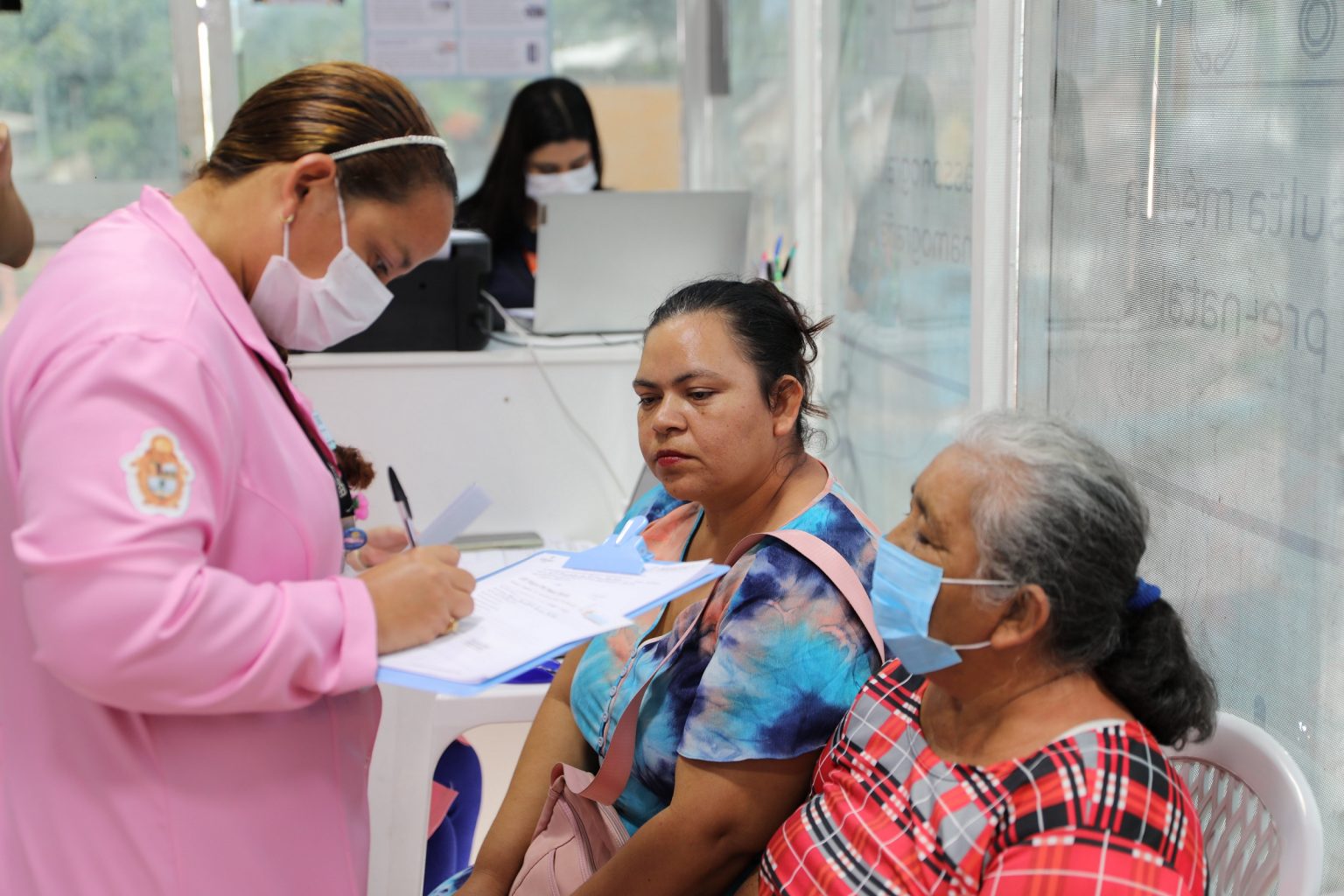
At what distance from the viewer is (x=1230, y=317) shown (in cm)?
131

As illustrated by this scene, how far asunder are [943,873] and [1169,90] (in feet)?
2.96

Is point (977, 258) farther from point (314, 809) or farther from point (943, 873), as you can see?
point (314, 809)

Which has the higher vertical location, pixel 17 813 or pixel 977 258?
pixel 977 258

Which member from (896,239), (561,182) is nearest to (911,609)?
(896,239)

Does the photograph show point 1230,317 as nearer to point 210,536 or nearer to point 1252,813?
point 1252,813

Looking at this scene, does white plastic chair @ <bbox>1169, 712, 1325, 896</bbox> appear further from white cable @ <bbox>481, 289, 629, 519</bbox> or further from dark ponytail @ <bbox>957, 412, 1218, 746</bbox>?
white cable @ <bbox>481, 289, 629, 519</bbox>

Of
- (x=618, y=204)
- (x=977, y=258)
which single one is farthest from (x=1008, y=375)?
(x=618, y=204)

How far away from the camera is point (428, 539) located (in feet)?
4.53

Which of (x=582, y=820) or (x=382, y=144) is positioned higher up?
(x=382, y=144)

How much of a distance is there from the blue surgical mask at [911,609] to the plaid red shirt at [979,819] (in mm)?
104

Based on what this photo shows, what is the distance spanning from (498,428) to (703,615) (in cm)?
142

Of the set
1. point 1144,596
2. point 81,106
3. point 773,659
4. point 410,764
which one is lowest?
point 410,764

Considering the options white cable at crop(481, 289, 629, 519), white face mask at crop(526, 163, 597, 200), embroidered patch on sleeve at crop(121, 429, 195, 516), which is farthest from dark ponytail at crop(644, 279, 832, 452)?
white face mask at crop(526, 163, 597, 200)

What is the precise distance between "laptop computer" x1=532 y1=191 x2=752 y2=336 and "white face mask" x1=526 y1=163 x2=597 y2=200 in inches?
37.4
